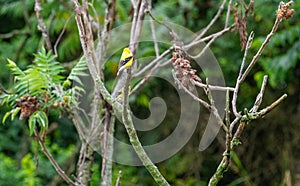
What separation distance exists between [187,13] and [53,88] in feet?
4.72

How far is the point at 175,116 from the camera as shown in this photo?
2754mm

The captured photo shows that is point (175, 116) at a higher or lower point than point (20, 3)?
lower

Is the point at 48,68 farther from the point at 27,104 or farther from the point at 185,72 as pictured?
the point at 185,72

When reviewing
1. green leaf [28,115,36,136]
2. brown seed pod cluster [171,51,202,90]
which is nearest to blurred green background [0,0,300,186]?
green leaf [28,115,36,136]

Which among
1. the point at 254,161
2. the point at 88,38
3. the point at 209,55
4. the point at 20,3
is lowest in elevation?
the point at 254,161

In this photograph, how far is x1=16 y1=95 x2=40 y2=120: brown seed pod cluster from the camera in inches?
40.0

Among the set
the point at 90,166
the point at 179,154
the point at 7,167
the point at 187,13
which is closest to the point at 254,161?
the point at 179,154

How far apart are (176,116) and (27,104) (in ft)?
5.85

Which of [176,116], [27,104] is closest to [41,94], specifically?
[27,104]

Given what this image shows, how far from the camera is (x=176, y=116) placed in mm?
2756

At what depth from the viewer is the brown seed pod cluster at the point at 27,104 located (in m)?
1.02

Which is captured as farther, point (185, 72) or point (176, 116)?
point (176, 116)

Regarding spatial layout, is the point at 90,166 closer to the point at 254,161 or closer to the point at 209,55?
the point at 209,55

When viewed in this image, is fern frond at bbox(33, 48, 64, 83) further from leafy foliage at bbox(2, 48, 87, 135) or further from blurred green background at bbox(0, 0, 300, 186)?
blurred green background at bbox(0, 0, 300, 186)
